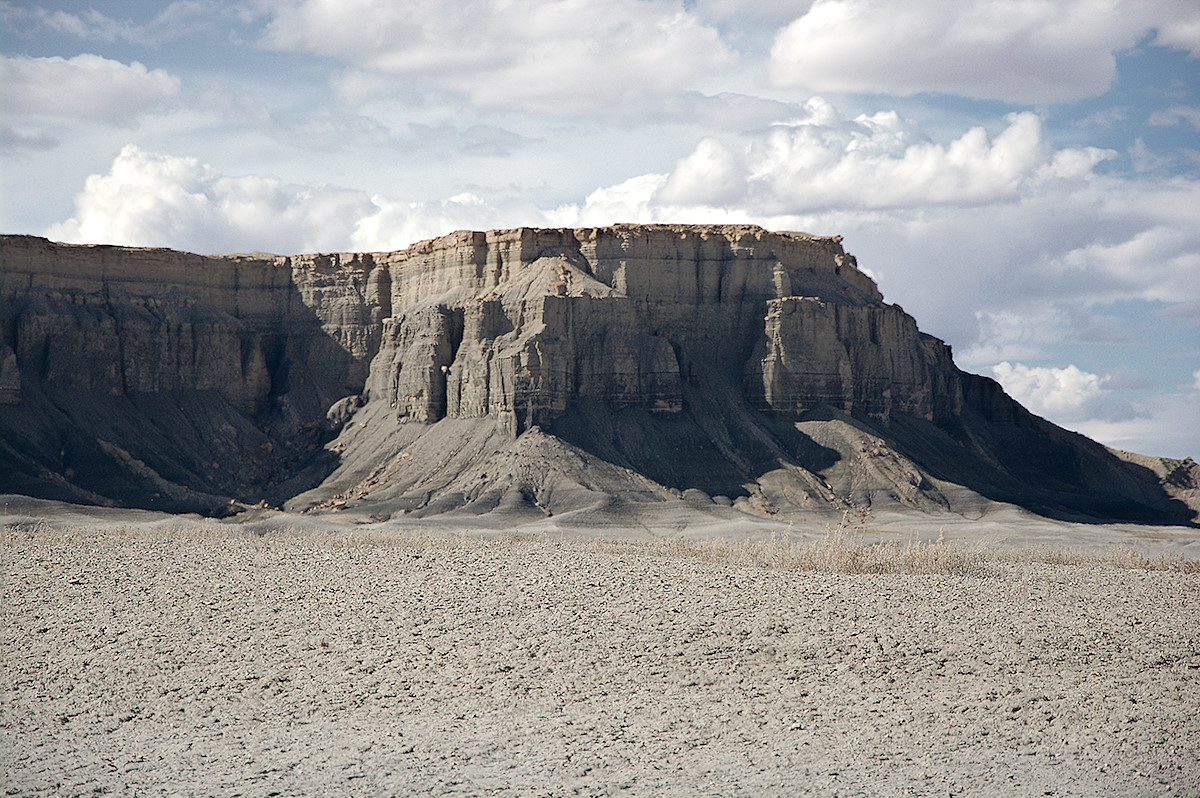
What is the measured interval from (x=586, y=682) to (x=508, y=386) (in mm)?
48412

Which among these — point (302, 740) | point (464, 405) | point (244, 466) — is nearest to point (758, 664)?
point (302, 740)

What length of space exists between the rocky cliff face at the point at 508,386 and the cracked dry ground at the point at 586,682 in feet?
116

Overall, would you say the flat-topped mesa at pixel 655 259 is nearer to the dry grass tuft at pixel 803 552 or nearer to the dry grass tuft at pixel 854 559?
the dry grass tuft at pixel 803 552

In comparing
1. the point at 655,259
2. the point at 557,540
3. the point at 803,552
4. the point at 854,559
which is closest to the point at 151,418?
the point at 655,259

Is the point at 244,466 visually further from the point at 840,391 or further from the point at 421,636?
the point at 421,636

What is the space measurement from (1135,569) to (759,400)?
41045 millimetres

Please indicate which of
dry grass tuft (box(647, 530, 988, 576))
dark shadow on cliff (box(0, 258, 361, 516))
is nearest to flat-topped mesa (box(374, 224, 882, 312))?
dark shadow on cliff (box(0, 258, 361, 516))

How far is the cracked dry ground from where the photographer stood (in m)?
16.1

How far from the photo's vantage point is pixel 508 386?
220 ft

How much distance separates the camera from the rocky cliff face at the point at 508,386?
2552 inches

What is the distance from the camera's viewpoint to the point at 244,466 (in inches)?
2803

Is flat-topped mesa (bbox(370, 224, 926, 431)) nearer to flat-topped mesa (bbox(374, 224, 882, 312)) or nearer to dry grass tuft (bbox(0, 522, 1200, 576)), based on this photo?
flat-topped mesa (bbox(374, 224, 882, 312))

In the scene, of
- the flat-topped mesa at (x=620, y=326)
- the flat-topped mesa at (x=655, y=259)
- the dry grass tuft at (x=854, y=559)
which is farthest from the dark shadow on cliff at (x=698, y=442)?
the dry grass tuft at (x=854, y=559)

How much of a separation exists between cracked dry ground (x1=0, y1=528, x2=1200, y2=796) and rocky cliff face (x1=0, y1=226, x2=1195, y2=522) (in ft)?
116
